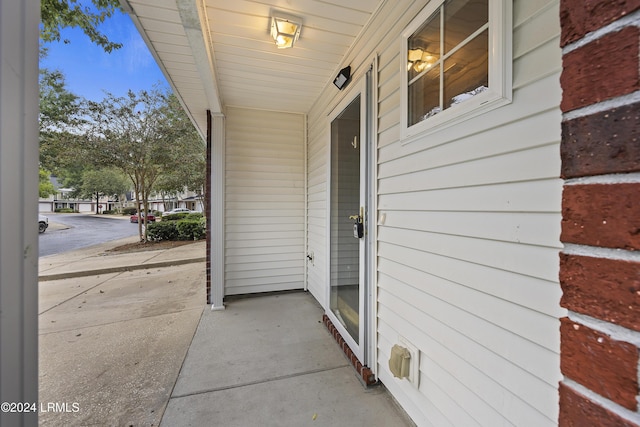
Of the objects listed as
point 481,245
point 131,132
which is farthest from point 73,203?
point 481,245

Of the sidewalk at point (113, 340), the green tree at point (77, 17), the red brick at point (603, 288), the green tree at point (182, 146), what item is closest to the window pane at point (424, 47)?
the red brick at point (603, 288)

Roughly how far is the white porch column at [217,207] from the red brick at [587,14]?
3.31 m

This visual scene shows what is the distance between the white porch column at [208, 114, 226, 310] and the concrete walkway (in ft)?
0.93

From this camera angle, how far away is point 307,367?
2172 mm

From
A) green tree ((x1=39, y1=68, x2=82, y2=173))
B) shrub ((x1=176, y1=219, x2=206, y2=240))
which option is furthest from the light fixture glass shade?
shrub ((x1=176, y1=219, x2=206, y2=240))

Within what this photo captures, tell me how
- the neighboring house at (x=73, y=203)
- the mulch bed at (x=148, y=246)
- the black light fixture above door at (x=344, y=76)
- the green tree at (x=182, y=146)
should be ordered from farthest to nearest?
the neighboring house at (x=73, y=203), the green tree at (x=182, y=146), the mulch bed at (x=148, y=246), the black light fixture above door at (x=344, y=76)

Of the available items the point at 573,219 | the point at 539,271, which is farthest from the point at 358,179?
the point at 573,219

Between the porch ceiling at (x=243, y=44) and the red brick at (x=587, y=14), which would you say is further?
the porch ceiling at (x=243, y=44)

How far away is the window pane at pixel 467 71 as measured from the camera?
1122 mm

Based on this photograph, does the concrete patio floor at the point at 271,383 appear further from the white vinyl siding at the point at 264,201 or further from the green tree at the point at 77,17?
the green tree at the point at 77,17

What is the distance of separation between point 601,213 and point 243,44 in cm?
261

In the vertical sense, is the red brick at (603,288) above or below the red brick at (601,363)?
above

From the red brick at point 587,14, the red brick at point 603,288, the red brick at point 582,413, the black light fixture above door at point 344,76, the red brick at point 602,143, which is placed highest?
the black light fixture above door at point 344,76

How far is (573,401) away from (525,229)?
62 cm
